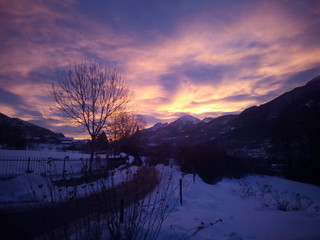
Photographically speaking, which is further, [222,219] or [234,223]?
[222,219]

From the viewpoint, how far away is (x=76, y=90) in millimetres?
15664

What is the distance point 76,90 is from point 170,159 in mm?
22923

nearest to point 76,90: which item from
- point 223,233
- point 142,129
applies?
point 223,233

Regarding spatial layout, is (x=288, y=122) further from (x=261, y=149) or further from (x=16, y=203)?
(x=16, y=203)

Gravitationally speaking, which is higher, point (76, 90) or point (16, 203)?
point (76, 90)

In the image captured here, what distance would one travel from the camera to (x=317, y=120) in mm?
25359

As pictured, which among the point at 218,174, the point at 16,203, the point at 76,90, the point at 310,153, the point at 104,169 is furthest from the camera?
the point at 310,153

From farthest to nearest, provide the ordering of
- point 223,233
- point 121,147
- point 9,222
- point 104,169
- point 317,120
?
1. point 121,147
2. point 317,120
3. point 9,222
4. point 223,233
5. point 104,169

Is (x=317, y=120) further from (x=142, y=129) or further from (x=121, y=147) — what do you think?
(x=142, y=129)

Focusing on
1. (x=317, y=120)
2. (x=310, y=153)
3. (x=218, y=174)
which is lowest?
(x=218, y=174)

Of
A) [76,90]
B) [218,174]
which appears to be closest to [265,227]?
[218,174]

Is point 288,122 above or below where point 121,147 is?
above

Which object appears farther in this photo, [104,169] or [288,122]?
[288,122]

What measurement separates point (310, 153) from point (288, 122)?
27.1 feet
